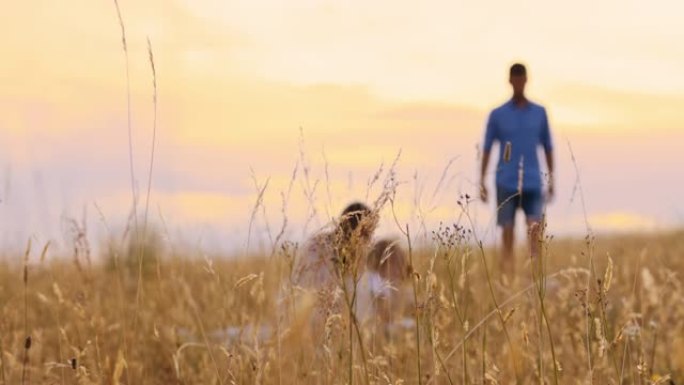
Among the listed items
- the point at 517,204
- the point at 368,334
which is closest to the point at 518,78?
the point at 517,204

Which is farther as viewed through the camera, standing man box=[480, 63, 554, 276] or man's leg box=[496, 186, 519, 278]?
standing man box=[480, 63, 554, 276]

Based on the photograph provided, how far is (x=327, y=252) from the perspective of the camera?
7.97ft

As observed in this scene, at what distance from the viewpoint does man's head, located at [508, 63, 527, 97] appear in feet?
26.9

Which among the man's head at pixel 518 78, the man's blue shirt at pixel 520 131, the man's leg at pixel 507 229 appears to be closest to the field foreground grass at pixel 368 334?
the man's leg at pixel 507 229

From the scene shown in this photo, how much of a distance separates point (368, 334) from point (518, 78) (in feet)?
14.7

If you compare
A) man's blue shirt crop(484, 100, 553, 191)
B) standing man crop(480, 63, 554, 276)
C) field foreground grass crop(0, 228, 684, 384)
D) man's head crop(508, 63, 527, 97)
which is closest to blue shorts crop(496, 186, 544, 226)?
standing man crop(480, 63, 554, 276)

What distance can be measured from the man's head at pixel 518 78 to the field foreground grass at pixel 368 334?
145 centimetres

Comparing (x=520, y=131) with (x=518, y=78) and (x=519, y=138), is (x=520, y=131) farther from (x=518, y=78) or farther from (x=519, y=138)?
(x=518, y=78)

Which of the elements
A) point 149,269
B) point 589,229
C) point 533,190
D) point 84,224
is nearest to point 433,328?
point 589,229

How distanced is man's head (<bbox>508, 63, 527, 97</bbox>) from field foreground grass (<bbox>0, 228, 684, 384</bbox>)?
1.45 metres

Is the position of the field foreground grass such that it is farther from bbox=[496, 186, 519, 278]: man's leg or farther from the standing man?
the standing man

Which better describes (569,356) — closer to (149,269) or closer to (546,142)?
(546,142)

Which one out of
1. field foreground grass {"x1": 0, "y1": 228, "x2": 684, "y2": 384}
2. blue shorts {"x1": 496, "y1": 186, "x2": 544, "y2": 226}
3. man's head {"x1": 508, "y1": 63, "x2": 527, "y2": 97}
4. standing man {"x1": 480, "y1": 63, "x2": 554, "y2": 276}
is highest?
man's head {"x1": 508, "y1": 63, "x2": 527, "y2": 97}

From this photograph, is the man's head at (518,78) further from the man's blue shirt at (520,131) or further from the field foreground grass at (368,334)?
the field foreground grass at (368,334)
